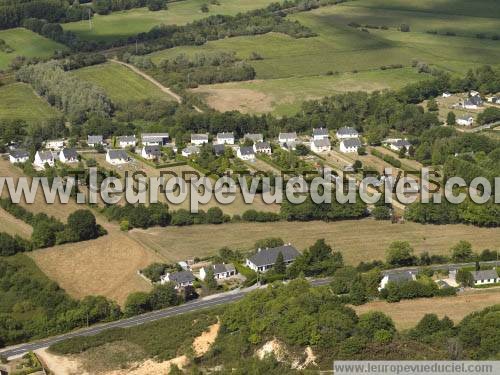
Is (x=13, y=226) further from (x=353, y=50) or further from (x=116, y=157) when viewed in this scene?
(x=353, y=50)

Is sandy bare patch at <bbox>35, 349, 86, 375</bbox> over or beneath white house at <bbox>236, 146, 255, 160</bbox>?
over

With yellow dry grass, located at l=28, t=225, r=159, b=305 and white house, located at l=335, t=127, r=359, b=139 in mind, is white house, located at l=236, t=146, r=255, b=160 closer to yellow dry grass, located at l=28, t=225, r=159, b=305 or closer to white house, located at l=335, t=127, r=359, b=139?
white house, located at l=335, t=127, r=359, b=139

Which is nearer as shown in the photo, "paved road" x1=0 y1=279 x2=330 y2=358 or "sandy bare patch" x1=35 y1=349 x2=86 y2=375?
"sandy bare patch" x1=35 y1=349 x2=86 y2=375

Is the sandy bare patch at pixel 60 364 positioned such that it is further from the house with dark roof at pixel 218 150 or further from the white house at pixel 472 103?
the white house at pixel 472 103

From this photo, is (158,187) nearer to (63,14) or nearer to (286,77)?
(286,77)

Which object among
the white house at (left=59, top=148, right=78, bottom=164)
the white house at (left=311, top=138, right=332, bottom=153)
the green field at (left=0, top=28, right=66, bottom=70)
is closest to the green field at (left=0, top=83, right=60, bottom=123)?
the green field at (left=0, top=28, right=66, bottom=70)

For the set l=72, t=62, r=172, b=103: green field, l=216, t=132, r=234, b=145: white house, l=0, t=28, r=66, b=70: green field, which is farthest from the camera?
l=0, t=28, r=66, b=70: green field
